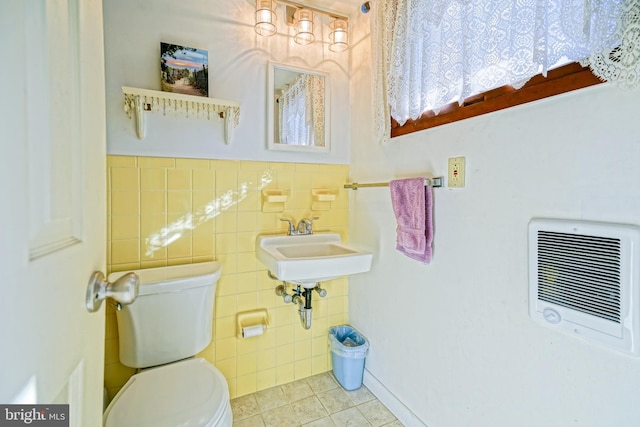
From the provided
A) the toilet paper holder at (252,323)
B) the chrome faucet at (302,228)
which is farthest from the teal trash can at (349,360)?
the chrome faucet at (302,228)

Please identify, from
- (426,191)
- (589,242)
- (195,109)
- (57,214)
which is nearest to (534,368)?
(589,242)

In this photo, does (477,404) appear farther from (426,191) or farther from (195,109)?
(195,109)

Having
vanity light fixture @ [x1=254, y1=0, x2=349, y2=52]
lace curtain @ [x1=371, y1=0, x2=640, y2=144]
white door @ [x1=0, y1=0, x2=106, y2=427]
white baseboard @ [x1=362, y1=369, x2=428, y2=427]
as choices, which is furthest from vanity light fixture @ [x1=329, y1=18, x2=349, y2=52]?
white baseboard @ [x1=362, y1=369, x2=428, y2=427]

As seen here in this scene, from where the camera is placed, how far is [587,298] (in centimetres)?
74

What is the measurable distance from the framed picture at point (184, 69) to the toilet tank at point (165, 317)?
92 centimetres

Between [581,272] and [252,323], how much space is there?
1.48 m

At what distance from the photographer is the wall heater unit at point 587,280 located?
2.21 ft

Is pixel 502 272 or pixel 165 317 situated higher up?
pixel 502 272

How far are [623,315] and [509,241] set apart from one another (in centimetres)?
33

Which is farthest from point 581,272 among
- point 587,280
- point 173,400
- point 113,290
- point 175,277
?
point 175,277

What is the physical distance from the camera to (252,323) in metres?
1.62

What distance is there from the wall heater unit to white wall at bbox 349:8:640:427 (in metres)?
0.04

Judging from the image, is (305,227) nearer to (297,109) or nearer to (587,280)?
(297,109)

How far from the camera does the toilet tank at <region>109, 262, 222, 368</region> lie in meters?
1.21
